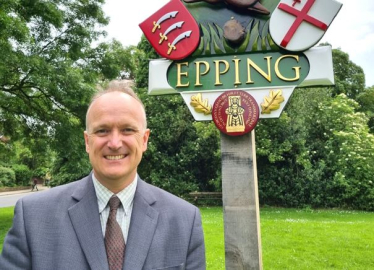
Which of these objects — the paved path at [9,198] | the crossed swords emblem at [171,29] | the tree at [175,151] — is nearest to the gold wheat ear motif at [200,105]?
the crossed swords emblem at [171,29]

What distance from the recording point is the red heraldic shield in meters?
4.12

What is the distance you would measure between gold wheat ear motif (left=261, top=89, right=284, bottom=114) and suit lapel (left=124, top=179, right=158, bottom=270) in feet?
7.91

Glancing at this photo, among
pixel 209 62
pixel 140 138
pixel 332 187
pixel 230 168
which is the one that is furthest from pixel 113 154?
pixel 332 187

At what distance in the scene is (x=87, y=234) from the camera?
1562 millimetres

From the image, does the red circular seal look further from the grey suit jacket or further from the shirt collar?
the shirt collar

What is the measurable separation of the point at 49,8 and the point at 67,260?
9.48 metres

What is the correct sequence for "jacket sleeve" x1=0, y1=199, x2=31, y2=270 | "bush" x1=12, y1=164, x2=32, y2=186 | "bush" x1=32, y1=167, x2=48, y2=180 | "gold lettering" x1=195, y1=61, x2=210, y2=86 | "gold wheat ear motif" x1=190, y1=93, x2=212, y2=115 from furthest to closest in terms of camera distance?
"bush" x1=32, y1=167, x2=48, y2=180, "bush" x1=12, y1=164, x2=32, y2=186, "gold lettering" x1=195, y1=61, x2=210, y2=86, "gold wheat ear motif" x1=190, y1=93, x2=212, y2=115, "jacket sleeve" x1=0, y1=199, x2=31, y2=270

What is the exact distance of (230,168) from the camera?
12.4 feet

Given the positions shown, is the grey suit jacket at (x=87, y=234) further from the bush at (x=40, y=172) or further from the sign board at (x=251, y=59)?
the bush at (x=40, y=172)

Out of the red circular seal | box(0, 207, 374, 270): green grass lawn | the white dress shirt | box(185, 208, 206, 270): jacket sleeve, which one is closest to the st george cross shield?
the red circular seal

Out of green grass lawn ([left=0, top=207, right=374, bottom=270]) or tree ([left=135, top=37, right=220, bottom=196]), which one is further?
tree ([left=135, top=37, right=220, bottom=196])

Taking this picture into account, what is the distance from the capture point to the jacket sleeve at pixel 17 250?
145 centimetres

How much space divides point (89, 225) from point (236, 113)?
2.58 m

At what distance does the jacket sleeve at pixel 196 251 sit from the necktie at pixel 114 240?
14.6 inches
